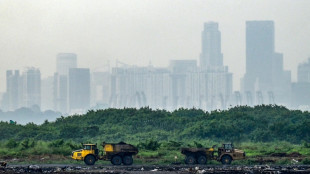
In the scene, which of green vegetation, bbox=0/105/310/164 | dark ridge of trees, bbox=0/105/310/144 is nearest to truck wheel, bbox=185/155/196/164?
green vegetation, bbox=0/105/310/164

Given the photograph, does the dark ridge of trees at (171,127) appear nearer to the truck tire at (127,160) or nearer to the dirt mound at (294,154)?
the dirt mound at (294,154)

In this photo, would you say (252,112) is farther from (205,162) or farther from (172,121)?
(205,162)

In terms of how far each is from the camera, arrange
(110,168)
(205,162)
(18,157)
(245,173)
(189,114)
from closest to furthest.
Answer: (245,173), (110,168), (205,162), (18,157), (189,114)

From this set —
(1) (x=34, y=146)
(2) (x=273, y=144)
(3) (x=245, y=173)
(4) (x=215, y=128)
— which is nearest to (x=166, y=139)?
(4) (x=215, y=128)

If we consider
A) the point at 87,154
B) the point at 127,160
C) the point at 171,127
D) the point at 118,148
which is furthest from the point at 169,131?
the point at 87,154

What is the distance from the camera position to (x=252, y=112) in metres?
106

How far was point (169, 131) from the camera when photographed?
9619 cm

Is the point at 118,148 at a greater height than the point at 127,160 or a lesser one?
greater

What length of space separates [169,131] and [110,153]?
3579cm

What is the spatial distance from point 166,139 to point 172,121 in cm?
1073

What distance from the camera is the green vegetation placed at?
7381 centimetres

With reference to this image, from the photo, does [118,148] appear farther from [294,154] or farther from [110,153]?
[294,154]

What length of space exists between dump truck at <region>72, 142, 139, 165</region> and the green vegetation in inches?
358

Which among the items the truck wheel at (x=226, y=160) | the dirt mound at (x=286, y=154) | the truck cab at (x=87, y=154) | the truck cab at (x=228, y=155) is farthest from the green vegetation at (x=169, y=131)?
the truck cab at (x=87, y=154)
